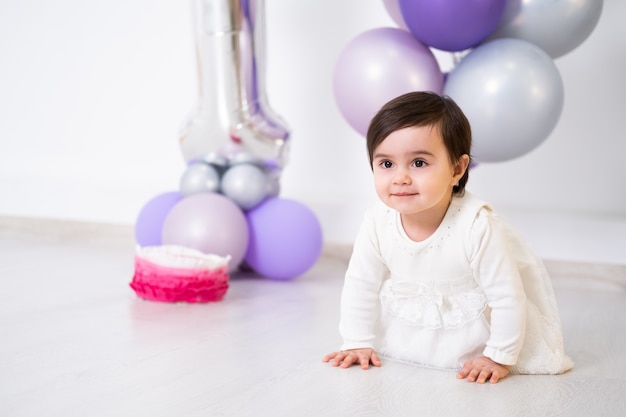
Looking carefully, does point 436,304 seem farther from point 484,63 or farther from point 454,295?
point 484,63

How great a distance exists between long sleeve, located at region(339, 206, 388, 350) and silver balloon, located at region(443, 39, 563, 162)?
62 centimetres

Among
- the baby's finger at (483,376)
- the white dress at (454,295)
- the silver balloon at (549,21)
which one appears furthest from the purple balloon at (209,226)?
the baby's finger at (483,376)

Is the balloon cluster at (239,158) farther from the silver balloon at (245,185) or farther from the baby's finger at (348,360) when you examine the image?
the baby's finger at (348,360)

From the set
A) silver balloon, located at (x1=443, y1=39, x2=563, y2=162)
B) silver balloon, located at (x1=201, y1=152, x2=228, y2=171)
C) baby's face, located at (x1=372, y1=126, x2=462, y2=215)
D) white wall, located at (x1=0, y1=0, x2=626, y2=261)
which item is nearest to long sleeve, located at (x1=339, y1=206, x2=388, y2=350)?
baby's face, located at (x1=372, y1=126, x2=462, y2=215)

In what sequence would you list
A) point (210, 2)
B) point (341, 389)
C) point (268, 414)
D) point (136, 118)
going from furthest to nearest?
point (136, 118) < point (210, 2) < point (341, 389) < point (268, 414)

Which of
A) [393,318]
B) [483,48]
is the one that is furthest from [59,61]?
[393,318]

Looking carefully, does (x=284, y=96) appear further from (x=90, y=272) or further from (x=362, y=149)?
(x=90, y=272)

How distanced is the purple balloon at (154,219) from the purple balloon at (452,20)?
92 centimetres

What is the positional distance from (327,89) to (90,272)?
1128 mm

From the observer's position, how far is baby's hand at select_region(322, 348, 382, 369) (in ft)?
4.77

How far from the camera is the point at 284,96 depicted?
10.1 ft

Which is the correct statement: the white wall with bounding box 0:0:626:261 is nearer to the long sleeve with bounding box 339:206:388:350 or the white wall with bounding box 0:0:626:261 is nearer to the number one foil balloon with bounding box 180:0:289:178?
the number one foil balloon with bounding box 180:0:289:178

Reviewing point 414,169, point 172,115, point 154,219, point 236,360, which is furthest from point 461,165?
point 172,115

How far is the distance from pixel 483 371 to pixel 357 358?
0.77ft
